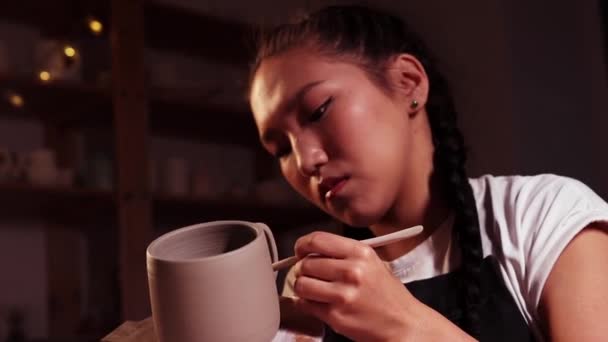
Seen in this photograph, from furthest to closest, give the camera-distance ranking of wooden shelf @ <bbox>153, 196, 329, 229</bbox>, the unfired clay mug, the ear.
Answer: wooden shelf @ <bbox>153, 196, 329, 229</bbox> → the ear → the unfired clay mug

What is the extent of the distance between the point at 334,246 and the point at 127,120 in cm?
183

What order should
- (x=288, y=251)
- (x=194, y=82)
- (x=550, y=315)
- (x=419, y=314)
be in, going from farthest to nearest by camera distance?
(x=288, y=251) < (x=194, y=82) < (x=550, y=315) < (x=419, y=314)

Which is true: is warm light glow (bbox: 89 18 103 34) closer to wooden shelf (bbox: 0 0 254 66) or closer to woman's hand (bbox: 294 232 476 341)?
wooden shelf (bbox: 0 0 254 66)

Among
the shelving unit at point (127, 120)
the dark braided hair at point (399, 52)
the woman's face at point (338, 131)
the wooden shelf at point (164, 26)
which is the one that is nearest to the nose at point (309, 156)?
the woman's face at point (338, 131)

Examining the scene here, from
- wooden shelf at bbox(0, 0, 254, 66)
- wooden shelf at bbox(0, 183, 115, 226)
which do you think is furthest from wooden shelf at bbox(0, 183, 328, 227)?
wooden shelf at bbox(0, 0, 254, 66)

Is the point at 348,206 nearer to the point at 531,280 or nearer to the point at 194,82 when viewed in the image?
the point at 531,280

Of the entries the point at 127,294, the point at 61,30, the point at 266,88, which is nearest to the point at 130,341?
the point at 266,88

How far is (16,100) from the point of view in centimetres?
232

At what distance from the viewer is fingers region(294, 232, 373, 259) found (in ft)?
2.12

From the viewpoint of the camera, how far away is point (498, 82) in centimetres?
218

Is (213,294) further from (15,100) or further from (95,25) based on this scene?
(95,25)

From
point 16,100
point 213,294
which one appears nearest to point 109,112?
point 16,100

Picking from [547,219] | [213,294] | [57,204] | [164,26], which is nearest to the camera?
[213,294]

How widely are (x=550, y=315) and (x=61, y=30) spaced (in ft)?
7.61
